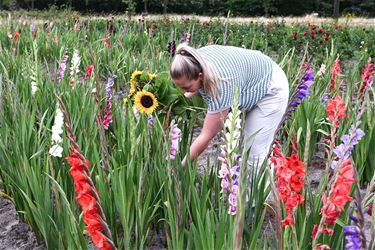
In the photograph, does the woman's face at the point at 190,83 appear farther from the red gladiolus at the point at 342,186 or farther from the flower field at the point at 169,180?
the red gladiolus at the point at 342,186

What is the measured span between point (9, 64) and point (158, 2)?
84.6 ft

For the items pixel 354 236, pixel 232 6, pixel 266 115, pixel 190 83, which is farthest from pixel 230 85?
pixel 232 6

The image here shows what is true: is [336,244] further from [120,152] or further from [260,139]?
[120,152]

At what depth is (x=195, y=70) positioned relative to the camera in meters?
2.27

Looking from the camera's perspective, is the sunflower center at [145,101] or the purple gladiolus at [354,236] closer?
the purple gladiolus at [354,236]

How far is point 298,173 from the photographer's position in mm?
1111

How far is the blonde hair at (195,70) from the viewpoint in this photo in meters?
2.24

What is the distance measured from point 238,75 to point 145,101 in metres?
0.52

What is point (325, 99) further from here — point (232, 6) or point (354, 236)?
point (232, 6)

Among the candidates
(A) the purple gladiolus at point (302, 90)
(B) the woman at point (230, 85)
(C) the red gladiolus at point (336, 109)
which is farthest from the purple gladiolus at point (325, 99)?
(C) the red gladiolus at point (336, 109)

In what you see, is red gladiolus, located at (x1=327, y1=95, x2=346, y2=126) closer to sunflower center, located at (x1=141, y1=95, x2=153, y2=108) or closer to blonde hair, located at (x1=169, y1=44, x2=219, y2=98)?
blonde hair, located at (x1=169, y1=44, x2=219, y2=98)

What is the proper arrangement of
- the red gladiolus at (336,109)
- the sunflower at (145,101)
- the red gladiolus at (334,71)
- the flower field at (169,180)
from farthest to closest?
the red gladiolus at (334,71) < the sunflower at (145,101) < the red gladiolus at (336,109) < the flower field at (169,180)

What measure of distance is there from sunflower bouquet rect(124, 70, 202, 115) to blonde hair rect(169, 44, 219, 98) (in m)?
0.34

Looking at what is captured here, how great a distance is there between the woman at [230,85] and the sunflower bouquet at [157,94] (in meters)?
0.22
